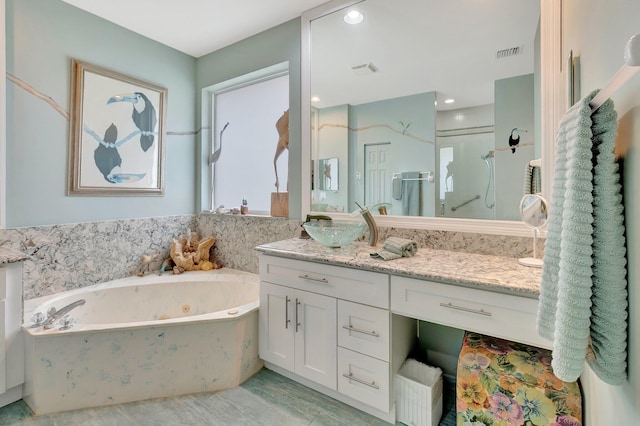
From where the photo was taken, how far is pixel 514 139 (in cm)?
163

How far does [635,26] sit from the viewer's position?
0.56m

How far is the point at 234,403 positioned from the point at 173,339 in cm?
52

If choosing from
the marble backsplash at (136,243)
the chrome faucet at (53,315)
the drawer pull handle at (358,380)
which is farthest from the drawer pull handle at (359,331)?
the chrome faucet at (53,315)

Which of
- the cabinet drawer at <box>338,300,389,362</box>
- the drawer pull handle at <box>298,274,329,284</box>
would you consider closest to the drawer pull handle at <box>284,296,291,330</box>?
the drawer pull handle at <box>298,274,329,284</box>

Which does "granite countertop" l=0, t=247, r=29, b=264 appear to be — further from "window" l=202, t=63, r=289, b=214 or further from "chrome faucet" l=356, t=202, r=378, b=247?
"chrome faucet" l=356, t=202, r=378, b=247

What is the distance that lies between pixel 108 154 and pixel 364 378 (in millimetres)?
2468

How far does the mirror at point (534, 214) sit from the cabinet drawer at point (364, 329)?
743mm

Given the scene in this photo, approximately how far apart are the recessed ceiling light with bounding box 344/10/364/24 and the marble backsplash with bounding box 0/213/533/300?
57.9 inches

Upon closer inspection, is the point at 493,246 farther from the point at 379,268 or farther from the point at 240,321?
the point at 240,321

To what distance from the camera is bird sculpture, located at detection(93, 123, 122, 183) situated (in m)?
2.35

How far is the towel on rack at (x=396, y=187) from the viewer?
1983mm

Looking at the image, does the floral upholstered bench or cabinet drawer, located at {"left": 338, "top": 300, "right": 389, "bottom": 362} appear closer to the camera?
the floral upholstered bench

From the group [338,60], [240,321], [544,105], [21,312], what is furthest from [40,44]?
[544,105]

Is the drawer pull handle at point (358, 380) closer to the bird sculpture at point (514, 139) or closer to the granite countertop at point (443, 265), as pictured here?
the granite countertop at point (443, 265)
